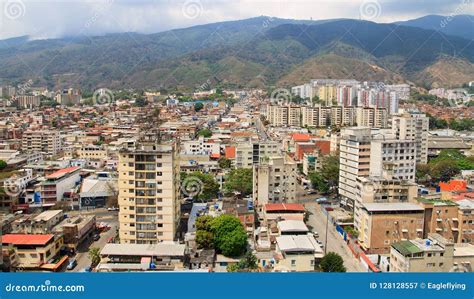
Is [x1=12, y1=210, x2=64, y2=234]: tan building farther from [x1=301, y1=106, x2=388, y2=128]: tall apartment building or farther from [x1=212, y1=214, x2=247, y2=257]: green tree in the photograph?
[x1=301, y1=106, x2=388, y2=128]: tall apartment building

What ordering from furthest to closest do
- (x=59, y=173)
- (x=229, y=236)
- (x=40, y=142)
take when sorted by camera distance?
1. (x=40, y=142)
2. (x=59, y=173)
3. (x=229, y=236)

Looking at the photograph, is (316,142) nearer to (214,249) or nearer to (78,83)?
(214,249)

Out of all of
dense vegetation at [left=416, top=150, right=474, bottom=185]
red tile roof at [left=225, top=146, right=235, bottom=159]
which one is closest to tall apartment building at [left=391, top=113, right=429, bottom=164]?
dense vegetation at [left=416, top=150, right=474, bottom=185]

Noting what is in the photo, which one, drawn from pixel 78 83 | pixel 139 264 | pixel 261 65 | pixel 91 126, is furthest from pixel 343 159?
pixel 78 83

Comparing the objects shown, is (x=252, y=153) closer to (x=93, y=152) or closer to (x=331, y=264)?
(x=93, y=152)

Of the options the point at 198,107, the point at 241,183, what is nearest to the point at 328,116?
the point at 198,107

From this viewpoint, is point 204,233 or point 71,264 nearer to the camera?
point 71,264
